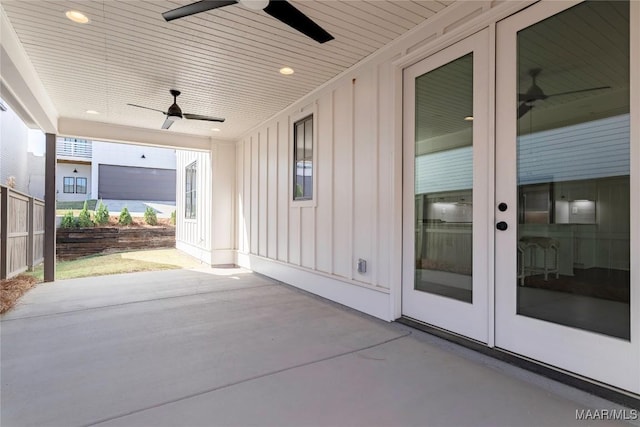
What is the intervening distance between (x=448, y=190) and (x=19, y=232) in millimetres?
6753

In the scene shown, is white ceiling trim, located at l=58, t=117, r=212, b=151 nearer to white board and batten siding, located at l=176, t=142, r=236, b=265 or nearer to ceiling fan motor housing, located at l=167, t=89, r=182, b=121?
white board and batten siding, located at l=176, t=142, r=236, b=265

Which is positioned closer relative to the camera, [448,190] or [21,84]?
[448,190]

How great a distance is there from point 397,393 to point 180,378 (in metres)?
1.42

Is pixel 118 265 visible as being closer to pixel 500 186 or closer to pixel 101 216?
pixel 101 216

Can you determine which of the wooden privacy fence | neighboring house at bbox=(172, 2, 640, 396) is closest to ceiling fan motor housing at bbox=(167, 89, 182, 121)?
neighboring house at bbox=(172, 2, 640, 396)

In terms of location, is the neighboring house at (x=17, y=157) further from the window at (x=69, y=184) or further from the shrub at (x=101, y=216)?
the window at (x=69, y=184)

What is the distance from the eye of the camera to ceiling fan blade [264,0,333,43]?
7.29ft

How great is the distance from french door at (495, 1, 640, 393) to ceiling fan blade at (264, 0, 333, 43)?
1447 mm

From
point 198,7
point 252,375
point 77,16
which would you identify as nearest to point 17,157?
point 77,16

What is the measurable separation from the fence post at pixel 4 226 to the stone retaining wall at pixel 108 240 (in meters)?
4.52

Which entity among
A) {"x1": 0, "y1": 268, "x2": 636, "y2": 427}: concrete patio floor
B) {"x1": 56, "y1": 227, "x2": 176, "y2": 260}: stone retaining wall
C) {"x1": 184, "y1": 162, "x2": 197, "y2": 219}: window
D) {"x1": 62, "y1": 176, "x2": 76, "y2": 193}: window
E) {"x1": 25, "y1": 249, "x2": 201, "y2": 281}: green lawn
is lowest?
{"x1": 25, "y1": 249, "x2": 201, "y2": 281}: green lawn

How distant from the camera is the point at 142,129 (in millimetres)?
6410

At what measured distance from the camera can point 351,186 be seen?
3.90 m

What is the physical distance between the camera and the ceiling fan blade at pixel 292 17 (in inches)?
87.5
